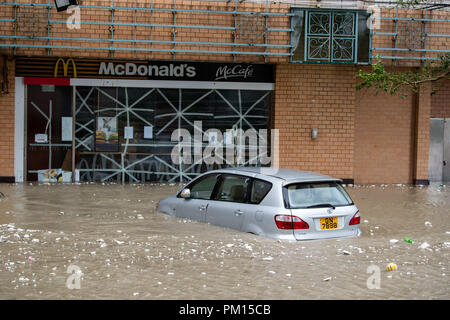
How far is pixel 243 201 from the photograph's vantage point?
9.27 meters

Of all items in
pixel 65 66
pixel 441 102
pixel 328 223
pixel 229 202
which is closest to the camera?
pixel 328 223

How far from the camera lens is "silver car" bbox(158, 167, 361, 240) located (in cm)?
866

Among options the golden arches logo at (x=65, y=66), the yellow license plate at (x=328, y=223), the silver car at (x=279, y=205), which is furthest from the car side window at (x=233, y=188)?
the golden arches logo at (x=65, y=66)

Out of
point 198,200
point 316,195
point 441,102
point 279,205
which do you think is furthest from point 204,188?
point 441,102

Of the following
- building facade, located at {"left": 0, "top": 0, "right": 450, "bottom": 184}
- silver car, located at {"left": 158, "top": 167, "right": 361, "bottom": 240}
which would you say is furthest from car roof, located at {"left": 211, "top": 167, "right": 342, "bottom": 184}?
building facade, located at {"left": 0, "top": 0, "right": 450, "bottom": 184}

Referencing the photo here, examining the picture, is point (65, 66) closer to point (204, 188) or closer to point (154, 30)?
point (154, 30)

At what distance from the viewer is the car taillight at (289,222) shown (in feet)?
28.2

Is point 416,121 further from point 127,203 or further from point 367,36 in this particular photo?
point 127,203

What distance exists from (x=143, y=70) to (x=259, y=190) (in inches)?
383

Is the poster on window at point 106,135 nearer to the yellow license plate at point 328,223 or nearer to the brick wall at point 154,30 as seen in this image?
the brick wall at point 154,30

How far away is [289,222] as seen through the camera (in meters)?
8.60

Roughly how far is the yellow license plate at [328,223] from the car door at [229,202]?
1.14 metres

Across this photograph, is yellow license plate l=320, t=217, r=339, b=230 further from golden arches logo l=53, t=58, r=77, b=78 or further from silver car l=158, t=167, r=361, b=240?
golden arches logo l=53, t=58, r=77, b=78

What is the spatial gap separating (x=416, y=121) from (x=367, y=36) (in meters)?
3.47
